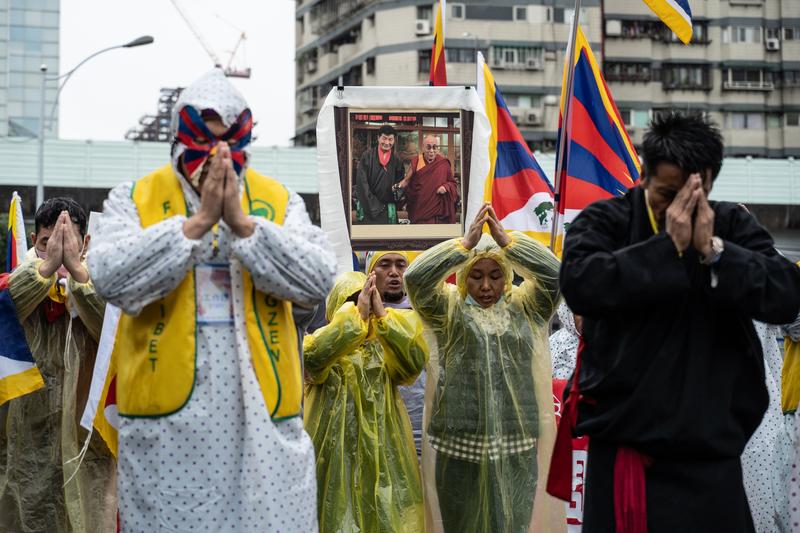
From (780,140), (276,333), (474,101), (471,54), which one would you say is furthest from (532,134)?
(276,333)

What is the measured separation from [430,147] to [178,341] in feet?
11.9

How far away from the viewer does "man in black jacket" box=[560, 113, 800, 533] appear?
3809 mm

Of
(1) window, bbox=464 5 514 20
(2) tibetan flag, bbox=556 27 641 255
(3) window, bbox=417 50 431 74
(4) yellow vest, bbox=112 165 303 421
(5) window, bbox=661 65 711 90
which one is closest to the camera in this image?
(4) yellow vest, bbox=112 165 303 421

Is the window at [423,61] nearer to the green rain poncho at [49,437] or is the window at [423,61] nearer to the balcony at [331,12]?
the balcony at [331,12]

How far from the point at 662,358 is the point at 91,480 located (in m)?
4.34

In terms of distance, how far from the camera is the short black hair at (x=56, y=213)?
679cm

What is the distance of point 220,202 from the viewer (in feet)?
13.5

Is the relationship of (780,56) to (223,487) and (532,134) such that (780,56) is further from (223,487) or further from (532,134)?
(223,487)

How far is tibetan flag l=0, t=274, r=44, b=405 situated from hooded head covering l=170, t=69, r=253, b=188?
8.78 ft

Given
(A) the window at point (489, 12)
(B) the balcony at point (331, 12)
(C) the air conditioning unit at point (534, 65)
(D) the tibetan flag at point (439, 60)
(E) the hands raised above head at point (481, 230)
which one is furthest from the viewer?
(B) the balcony at point (331, 12)

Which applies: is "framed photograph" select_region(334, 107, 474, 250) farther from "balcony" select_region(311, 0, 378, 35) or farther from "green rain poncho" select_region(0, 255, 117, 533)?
"balcony" select_region(311, 0, 378, 35)

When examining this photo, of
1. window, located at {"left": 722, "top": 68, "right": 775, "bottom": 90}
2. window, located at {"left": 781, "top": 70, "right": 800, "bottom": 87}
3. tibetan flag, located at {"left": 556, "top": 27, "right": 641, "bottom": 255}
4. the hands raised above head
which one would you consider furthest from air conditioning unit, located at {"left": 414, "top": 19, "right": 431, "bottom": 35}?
the hands raised above head

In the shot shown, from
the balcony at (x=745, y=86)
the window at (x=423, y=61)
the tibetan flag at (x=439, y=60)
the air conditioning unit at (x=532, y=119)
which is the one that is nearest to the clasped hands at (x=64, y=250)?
the tibetan flag at (x=439, y=60)

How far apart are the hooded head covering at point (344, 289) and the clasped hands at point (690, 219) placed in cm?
331
